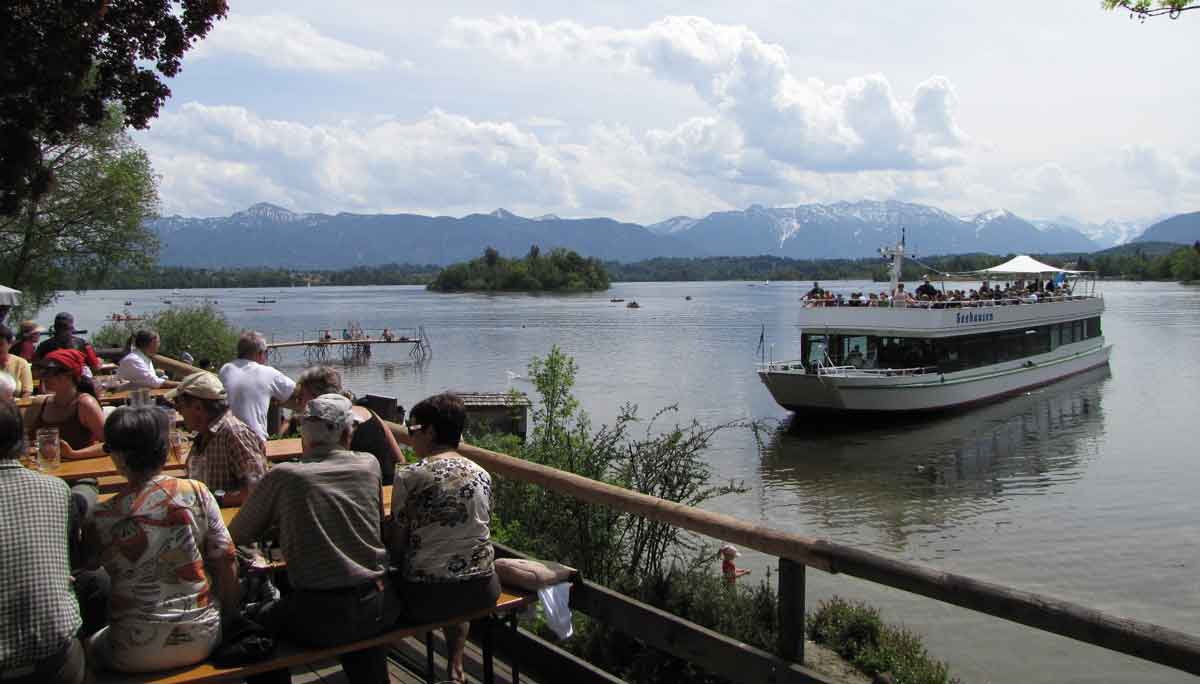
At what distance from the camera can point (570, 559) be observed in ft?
26.5

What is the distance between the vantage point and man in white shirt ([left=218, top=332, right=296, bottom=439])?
26.1 feet

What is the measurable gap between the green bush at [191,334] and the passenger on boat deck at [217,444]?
29561mm

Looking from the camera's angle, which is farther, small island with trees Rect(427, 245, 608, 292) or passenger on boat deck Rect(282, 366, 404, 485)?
small island with trees Rect(427, 245, 608, 292)

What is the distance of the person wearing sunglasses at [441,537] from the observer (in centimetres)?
424

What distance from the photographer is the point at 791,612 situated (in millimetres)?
3918

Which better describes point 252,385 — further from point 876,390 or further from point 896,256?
point 896,256

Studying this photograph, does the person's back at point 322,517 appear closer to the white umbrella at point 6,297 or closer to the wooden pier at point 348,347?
the white umbrella at point 6,297

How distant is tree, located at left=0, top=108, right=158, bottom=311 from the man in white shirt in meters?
21.3

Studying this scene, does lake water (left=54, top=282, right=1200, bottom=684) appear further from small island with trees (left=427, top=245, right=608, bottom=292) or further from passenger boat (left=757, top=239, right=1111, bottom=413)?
small island with trees (left=427, top=245, right=608, bottom=292)

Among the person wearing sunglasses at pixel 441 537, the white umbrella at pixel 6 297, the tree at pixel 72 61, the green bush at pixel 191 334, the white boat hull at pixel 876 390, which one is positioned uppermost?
the tree at pixel 72 61

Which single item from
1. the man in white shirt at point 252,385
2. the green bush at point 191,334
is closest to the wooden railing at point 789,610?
the man in white shirt at point 252,385

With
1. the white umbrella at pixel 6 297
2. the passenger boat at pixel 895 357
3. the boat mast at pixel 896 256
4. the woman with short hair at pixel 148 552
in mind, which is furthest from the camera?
the boat mast at pixel 896 256

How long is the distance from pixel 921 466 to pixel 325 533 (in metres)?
22.1

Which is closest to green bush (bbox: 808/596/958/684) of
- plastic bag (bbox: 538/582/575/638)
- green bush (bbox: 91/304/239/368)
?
plastic bag (bbox: 538/582/575/638)
